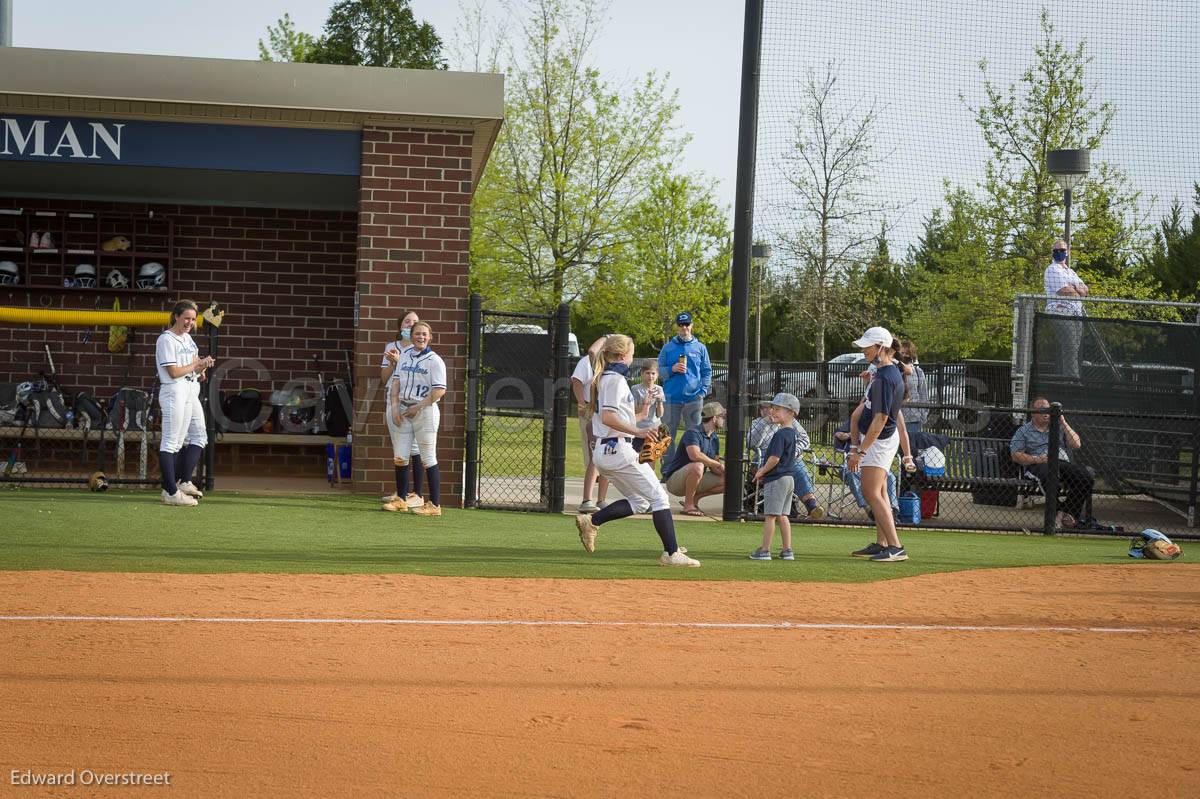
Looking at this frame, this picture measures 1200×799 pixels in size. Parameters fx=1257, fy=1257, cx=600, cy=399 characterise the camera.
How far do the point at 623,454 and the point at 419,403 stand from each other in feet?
10.8

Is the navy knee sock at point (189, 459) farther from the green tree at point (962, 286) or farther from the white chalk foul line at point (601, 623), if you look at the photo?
the green tree at point (962, 286)

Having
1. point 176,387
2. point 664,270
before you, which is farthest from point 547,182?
point 176,387

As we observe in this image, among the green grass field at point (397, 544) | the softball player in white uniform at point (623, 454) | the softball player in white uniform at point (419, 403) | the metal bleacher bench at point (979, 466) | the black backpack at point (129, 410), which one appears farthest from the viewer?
the metal bleacher bench at point (979, 466)

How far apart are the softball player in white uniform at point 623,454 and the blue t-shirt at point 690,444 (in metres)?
4.14

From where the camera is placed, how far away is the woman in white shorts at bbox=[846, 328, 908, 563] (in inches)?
390

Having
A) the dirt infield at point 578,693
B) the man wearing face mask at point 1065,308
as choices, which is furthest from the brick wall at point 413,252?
the man wearing face mask at point 1065,308

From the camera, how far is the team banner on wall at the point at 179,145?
13164 mm

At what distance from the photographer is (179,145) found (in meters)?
13.5

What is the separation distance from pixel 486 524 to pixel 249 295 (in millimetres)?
6198

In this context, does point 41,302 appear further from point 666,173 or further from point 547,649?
point 666,173

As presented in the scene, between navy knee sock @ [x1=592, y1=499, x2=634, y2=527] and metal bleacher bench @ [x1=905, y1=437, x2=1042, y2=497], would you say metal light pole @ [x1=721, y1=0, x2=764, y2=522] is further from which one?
navy knee sock @ [x1=592, y1=499, x2=634, y2=527]

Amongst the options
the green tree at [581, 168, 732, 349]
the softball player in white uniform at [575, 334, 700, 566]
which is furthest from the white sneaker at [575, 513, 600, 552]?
the green tree at [581, 168, 732, 349]

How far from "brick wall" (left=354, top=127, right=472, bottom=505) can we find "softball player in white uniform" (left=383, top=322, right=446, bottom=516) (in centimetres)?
133

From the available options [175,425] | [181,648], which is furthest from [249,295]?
[181,648]
